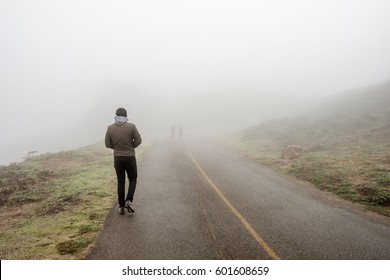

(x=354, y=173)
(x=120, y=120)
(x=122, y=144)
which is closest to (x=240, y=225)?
(x=122, y=144)

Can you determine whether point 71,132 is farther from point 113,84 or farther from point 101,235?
point 101,235

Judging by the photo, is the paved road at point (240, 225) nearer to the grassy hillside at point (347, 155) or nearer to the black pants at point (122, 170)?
the black pants at point (122, 170)

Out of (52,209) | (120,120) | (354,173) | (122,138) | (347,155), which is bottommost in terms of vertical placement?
(52,209)

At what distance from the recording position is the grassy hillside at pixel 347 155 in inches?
440

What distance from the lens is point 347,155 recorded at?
18.2m

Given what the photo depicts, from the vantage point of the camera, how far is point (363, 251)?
5.95 m

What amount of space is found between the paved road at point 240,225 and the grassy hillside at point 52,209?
1.87ft

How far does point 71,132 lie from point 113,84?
21544 millimetres

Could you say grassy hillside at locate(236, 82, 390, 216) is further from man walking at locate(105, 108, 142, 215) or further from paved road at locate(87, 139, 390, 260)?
man walking at locate(105, 108, 142, 215)

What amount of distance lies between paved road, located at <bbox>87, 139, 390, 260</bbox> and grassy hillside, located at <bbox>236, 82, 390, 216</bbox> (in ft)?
3.90

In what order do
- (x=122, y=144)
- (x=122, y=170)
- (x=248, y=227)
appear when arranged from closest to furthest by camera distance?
1. (x=248, y=227)
2. (x=122, y=144)
3. (x=122, y=170)

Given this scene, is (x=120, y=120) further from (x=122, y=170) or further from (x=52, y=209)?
(x=52, y=209)

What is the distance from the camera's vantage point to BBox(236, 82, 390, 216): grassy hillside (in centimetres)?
1116

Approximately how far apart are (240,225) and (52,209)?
5513 mm
